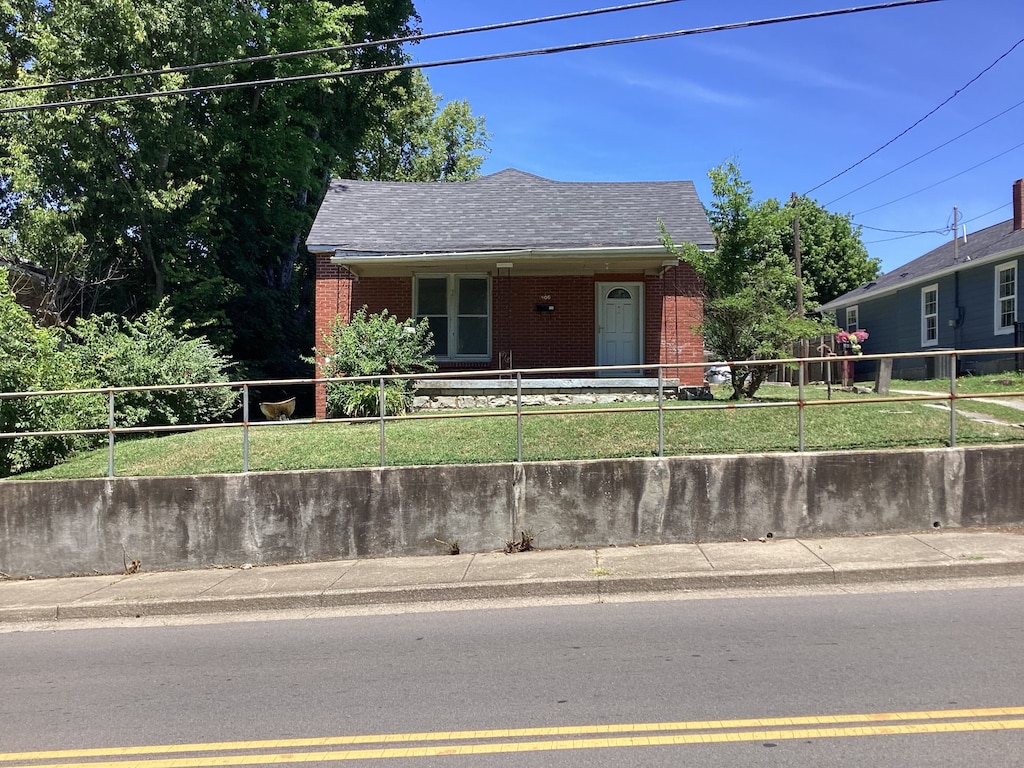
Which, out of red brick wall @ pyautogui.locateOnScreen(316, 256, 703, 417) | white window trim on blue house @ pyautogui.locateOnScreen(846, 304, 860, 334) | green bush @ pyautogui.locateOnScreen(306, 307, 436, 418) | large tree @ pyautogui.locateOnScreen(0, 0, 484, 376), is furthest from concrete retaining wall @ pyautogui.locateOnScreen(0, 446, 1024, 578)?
white window trim on blue house @ pyautogui.locateOnScreen(846, 304, 860, 334)

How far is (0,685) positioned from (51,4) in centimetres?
1646

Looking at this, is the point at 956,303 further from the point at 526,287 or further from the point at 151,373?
the point at 151,373

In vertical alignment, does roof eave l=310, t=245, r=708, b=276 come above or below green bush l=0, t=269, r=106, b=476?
above

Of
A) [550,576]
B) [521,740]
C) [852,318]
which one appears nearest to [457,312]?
[550,576]

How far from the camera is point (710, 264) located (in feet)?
40.4

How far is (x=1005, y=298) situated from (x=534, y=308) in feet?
41.1

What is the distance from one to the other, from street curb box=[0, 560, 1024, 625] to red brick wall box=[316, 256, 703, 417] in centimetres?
886

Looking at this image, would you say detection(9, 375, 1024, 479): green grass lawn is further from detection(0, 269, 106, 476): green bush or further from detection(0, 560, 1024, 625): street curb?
detection(0, 560, 1024, 625): street curb

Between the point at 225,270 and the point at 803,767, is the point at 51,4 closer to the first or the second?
the point at 225,270

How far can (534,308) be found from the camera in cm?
1557

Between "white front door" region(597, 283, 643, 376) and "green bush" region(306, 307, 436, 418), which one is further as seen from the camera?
"white front door" region(597, 283, 643, 376)

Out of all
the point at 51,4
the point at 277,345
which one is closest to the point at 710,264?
the point at 277,345

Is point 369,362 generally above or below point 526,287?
below

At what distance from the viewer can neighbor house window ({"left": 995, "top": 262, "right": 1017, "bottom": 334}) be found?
17.9 meters
